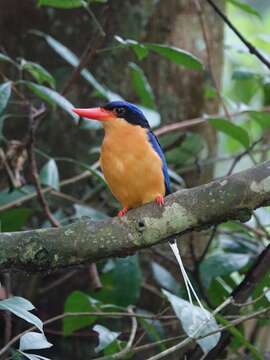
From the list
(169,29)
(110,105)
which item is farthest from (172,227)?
(169,29)

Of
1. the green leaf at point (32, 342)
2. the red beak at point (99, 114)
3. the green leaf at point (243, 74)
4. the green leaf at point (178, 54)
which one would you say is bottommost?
the green leaf at point (32, 342)

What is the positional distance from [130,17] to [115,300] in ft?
5.38

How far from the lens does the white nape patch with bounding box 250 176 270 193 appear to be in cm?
211

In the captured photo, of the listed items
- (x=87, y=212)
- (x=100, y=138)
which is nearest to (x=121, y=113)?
(x=87, y=212)

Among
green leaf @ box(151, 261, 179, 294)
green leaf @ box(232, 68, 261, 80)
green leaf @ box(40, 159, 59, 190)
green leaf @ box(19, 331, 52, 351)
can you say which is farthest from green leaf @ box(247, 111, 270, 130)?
green leaf @ box(19, 331, 52, 351)

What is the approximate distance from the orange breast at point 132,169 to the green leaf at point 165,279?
65cm

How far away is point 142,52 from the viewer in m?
2.96

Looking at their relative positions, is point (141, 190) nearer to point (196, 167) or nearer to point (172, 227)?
point (172, 227)

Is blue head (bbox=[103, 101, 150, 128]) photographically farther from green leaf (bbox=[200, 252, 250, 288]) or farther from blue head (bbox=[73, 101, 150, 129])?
green leaf (bbox=[200, 252, 250, 288])

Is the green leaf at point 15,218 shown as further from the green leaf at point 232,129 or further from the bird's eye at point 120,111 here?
the green leaf at point 232,129

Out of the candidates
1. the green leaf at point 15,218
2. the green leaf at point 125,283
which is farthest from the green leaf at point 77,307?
the green leaf at point 15,218

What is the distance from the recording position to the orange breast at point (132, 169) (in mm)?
2709

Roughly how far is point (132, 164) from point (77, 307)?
0.67 m

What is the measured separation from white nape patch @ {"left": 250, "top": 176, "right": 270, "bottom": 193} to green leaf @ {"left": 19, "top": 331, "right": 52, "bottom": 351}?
0.79 meters
